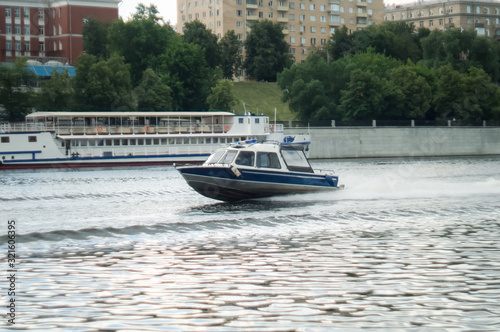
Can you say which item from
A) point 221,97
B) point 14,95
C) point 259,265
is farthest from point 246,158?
point 221,97

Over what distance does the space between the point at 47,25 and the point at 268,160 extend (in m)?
112

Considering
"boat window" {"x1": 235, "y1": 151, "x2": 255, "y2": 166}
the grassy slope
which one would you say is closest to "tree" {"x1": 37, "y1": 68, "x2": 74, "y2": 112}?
the grassy slope

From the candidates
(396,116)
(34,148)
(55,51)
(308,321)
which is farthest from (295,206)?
(55,51)

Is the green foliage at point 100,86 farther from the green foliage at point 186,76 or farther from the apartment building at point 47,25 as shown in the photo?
the apartment building at point 47,25

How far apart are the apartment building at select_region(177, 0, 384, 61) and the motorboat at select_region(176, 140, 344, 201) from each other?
430 ft

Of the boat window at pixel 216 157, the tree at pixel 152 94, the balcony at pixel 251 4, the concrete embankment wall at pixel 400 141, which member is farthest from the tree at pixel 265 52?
the boat window at pixel 216 157

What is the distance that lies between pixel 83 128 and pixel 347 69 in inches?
1720

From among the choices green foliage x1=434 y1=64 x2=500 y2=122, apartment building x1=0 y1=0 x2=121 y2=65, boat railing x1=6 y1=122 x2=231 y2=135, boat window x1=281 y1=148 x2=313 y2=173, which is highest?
apartment building x1=0 y1=0 x2=121 y2=65

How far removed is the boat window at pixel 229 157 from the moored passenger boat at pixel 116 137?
44.3m

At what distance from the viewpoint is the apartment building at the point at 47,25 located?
136m

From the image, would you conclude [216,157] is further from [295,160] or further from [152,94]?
[152,94]

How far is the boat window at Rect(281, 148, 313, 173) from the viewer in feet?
129

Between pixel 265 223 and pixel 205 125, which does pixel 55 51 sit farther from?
pixel 265 223

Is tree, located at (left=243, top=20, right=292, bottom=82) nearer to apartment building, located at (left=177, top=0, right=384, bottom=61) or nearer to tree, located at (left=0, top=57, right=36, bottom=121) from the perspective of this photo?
apartment building, located at (left=177, top=0, right=384, bottom=61)
